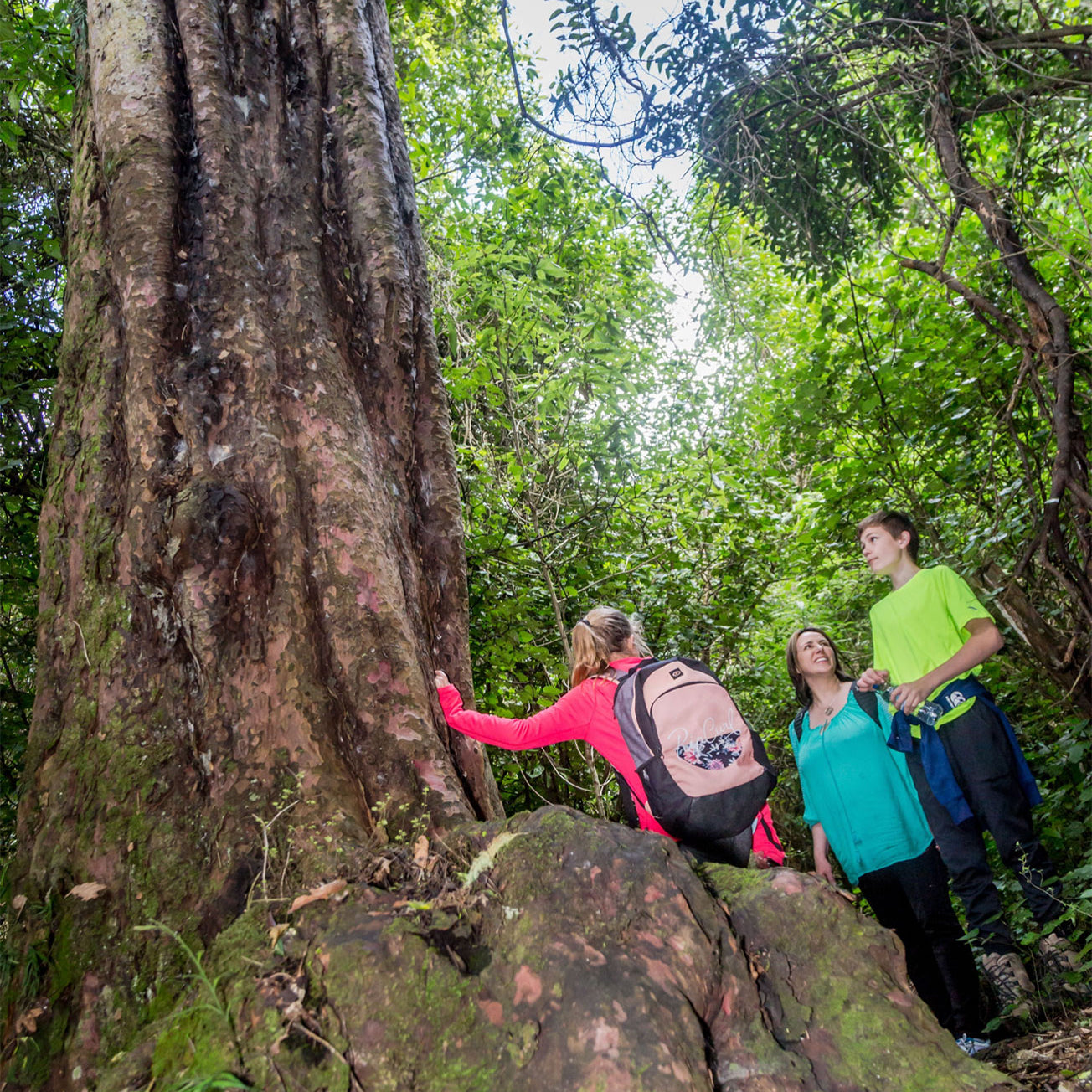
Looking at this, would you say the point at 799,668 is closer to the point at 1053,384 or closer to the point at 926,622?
the point at 926,622

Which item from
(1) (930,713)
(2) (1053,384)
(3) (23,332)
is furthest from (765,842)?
(3) (23,332)

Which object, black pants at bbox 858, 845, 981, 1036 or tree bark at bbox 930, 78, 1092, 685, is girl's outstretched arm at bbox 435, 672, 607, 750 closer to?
black pants at bbox 858, 845, 981, 1036

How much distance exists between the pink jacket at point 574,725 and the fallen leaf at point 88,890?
3.24ft

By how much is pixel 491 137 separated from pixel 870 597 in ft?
16.1

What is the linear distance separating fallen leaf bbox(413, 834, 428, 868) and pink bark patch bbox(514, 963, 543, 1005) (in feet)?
1.24

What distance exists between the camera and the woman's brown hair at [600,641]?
266cm

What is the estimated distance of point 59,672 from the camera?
89.6 inches

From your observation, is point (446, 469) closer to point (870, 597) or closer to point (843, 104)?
point (843, 104)

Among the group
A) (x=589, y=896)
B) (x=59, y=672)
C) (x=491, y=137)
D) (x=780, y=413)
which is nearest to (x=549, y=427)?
(x=780, y=413)

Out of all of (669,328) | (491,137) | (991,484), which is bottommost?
(991,484)

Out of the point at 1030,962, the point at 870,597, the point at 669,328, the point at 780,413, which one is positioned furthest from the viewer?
the point at 669,328

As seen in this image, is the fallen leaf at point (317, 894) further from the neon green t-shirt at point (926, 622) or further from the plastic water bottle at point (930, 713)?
the neon green t-shirt at point (926, 622)

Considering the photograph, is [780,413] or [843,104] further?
[780,413]

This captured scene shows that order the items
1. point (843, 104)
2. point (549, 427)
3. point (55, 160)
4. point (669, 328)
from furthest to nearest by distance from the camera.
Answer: point (669, 328) < point (549, 427) < point (55, 160) < point (843, 104)
